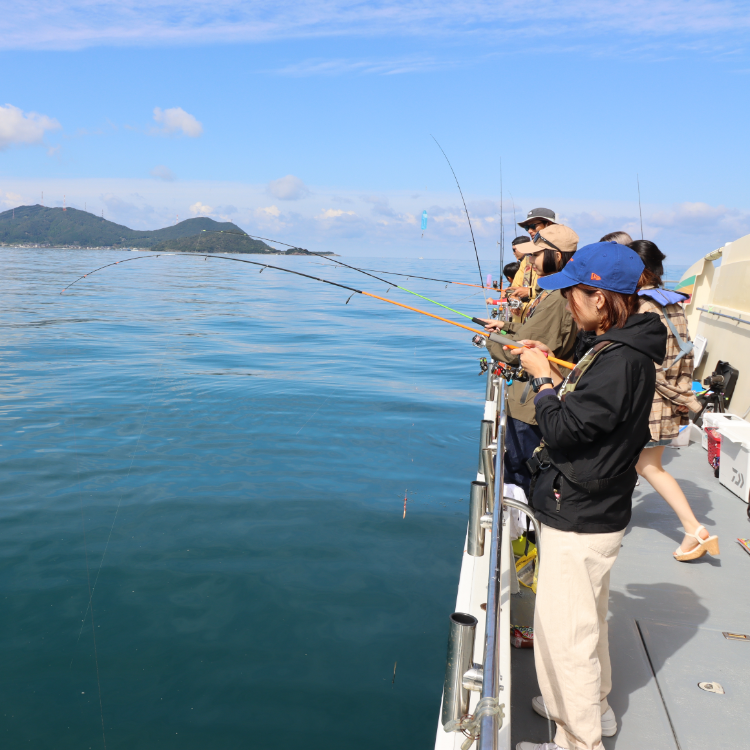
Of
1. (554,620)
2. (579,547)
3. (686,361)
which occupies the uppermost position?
(686,361)

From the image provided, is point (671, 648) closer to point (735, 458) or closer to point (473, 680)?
point (473, 680)

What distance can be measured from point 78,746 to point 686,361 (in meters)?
3.96

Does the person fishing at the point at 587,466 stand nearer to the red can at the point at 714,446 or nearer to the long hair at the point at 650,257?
the long hair at the point at 650,257

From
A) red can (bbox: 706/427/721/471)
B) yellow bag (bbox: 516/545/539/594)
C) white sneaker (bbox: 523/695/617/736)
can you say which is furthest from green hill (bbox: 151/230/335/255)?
white sneaker (bbox: 523/695/617/736)

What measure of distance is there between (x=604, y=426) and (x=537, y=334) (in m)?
1.62

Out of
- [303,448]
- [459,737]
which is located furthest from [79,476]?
[459,737]

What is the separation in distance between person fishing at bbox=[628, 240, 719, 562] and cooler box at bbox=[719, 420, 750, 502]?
1.43m

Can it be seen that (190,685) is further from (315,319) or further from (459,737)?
(315,319)

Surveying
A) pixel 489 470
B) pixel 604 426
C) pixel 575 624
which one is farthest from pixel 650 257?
pixel 575 624

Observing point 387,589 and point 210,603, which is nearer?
point 210,603

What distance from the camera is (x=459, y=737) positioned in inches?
81.0

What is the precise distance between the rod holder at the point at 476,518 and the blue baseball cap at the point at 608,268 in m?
1.17

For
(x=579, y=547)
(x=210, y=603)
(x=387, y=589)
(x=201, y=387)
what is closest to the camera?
(x=579, y=547)

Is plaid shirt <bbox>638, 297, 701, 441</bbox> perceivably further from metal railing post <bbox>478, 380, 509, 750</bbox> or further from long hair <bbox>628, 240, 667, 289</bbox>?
metal railing post <bbox>478, 380, 509, 750</bbox>
